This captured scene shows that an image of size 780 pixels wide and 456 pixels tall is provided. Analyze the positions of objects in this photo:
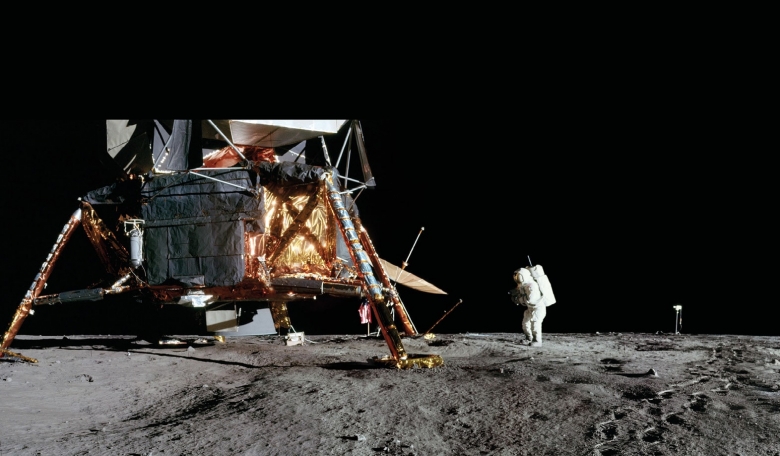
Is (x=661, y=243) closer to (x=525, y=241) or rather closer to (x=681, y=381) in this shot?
(x=525, y=241)

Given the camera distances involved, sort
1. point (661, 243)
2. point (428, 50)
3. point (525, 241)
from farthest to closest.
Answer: point (525, 241) → point (661, 243) → point (428, 50)

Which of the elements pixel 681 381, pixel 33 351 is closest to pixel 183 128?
pixel 33 351

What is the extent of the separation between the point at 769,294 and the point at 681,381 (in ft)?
25.6

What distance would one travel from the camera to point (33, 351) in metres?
6.43

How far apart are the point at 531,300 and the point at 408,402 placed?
3.34 metres

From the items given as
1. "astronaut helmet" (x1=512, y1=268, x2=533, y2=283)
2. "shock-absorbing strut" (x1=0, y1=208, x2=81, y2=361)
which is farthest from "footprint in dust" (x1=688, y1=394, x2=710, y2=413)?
"shock-absorbing strut" (x1=0, y1=208, x2=81, y2=361)

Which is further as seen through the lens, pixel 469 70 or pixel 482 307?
pixel 482 307

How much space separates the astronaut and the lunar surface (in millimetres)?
414

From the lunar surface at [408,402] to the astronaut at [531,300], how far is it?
0.41 meters

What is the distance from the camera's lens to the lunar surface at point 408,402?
8.25 ft

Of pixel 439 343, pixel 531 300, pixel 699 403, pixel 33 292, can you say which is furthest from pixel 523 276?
pixel 33 292

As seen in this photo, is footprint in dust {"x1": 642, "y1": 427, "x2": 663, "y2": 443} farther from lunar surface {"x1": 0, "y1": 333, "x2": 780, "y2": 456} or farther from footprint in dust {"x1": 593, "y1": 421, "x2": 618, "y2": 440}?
footprint in dust {"x1": 593, "y1": 421, "x2": 618, "y2": 440}

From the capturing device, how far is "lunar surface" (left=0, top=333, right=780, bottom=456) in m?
2.52

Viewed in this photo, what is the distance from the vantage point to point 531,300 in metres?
6.11
